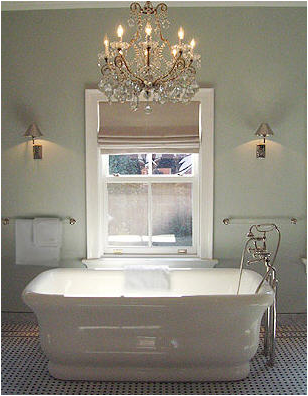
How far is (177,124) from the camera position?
3.77 m

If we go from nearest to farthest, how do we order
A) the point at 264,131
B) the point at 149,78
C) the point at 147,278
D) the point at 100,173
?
1. the point at 149,78
2. the point at 147,278
3. the point at 264,131
4. the point at 100,173

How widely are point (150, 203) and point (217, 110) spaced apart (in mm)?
975

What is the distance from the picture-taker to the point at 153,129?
3766 mm

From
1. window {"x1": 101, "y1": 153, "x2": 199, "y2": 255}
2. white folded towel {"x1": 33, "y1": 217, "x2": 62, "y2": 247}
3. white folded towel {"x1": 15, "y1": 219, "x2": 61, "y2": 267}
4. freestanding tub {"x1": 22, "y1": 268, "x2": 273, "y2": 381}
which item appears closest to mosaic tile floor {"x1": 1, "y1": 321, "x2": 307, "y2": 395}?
freestanding tub {"x1": 22, "y1": 268, "x2": 273, "y2": 381}

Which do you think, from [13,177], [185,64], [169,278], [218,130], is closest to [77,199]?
[13,177]

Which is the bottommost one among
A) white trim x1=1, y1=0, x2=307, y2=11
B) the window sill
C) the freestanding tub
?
the freestanding tub

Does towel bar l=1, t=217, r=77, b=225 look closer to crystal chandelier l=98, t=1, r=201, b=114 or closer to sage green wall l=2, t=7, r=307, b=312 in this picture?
sage green wall l=2, t=7, r=307, b=312

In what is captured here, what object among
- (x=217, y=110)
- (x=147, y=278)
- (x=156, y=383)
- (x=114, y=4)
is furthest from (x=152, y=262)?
(x=114, y=4)

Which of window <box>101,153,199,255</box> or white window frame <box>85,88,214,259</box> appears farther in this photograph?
window <box>101,153,199,255</box>

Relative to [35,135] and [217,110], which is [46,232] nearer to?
[35,135]

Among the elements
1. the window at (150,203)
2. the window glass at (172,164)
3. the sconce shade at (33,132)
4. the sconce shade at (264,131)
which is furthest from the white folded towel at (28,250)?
the sconce shade at (264,131)

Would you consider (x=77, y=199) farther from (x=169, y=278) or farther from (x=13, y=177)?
(x=169, y=278)

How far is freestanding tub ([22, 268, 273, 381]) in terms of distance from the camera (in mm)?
2699

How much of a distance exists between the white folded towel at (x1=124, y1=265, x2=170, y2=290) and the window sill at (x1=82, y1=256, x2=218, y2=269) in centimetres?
34
